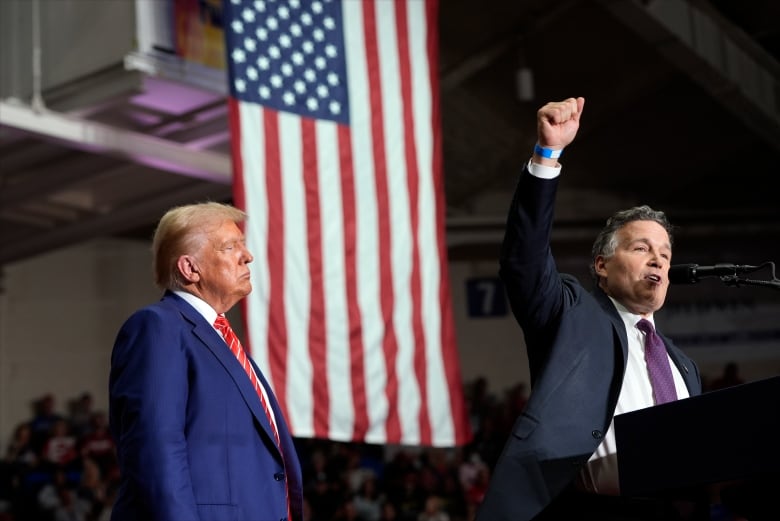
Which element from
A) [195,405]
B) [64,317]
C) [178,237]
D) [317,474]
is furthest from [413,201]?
[64,317]

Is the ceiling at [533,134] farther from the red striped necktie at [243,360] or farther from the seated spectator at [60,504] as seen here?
the red striped necktie at [243,360]

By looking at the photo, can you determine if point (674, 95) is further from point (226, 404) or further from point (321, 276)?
point (226, 404)

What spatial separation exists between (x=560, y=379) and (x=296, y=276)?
146 inches

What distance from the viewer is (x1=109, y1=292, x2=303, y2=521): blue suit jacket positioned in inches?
91.3

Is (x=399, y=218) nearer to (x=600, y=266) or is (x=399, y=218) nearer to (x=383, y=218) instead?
(x=383, y=218)

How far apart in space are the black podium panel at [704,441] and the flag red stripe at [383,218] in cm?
400

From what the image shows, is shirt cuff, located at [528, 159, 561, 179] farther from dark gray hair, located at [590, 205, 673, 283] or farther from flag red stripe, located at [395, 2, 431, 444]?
flag red stripe, located at [395, 2, 431, 444]

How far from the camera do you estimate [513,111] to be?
39.4ft

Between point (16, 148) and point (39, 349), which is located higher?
point (16, 148)

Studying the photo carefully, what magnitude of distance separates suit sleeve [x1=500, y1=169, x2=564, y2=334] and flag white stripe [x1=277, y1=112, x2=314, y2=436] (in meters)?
3.60

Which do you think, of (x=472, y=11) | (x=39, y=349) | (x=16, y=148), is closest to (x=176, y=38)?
(x=16, y=148)

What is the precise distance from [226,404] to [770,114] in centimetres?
1006

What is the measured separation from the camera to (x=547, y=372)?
8.15 ft

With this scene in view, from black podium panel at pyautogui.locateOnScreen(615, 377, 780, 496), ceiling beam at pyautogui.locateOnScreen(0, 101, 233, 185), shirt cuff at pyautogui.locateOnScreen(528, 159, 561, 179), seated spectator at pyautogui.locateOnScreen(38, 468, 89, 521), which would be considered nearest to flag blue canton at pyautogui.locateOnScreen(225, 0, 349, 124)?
ceiling beam at pyautogui.locateOnScreen(0, 101, 233, 185)
